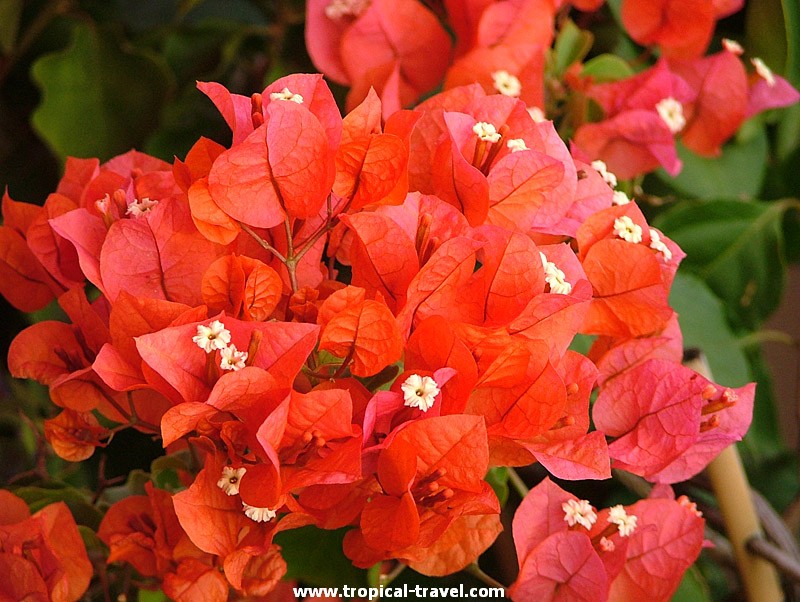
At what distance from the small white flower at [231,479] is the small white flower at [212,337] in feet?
0.18

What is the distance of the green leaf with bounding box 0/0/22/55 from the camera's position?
30.3 inches

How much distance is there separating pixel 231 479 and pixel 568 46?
42 centimetres

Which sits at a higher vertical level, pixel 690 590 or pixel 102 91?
pixel 102 91

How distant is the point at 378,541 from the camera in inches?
14.6

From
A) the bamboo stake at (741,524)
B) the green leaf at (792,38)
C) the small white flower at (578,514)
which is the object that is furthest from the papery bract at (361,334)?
the green leaf at (792,38)

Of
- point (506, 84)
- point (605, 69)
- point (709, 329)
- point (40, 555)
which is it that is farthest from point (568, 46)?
point (40, 555)

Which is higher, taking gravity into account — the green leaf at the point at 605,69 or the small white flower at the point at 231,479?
the green leaf at the point at 605,69

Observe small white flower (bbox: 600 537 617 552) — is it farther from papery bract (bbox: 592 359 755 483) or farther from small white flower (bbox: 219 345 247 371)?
small white flower (bbox: 219 345 247 371)

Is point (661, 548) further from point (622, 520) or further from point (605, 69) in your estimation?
point (605, 69)

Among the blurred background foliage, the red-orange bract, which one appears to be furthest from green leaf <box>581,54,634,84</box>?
the red-orange bract

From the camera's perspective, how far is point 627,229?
0.41 m

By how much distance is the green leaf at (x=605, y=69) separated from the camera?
636 mm

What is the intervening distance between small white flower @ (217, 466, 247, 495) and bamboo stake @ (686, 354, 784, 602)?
1.08ft

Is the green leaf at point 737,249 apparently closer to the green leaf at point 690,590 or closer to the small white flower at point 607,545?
the green leaf at point 690,590
